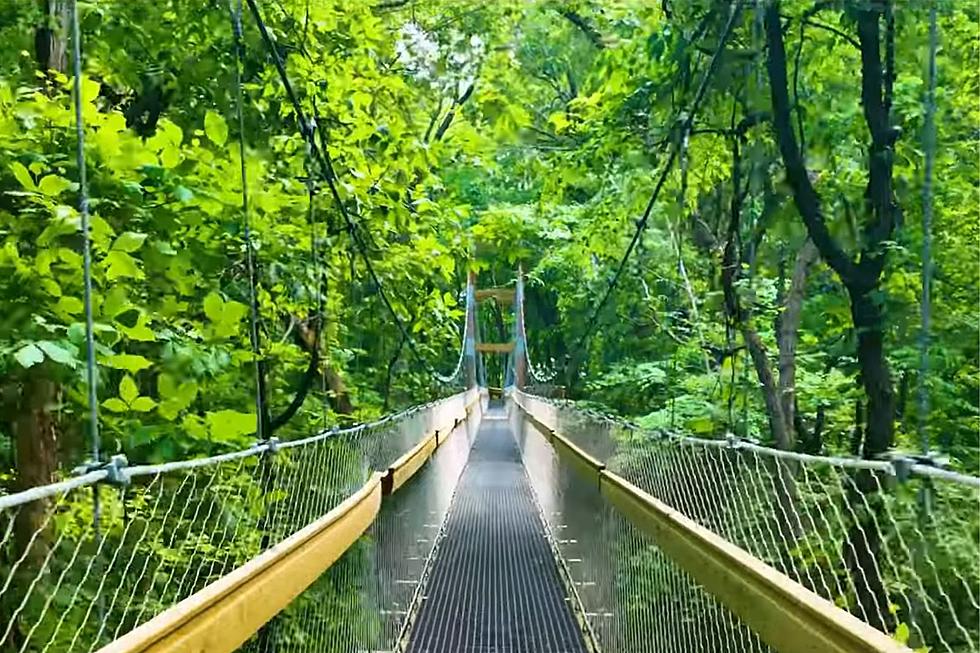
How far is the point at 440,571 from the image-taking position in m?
4.28

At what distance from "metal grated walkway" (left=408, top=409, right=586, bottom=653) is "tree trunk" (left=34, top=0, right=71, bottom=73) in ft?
6.62

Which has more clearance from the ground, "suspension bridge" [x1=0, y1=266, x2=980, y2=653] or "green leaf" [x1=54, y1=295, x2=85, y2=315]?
"green leaf" [x1=54, y1=295, x2=85, y2=315]

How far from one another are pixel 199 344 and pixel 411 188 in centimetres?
165

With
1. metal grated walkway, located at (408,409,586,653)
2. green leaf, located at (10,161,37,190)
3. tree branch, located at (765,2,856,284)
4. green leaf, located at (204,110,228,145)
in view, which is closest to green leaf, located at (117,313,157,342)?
green leaf, located at (10,161,37,190)

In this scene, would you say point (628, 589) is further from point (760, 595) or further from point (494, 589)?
point (494, 589)

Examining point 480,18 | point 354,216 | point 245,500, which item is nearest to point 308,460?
point 245,500

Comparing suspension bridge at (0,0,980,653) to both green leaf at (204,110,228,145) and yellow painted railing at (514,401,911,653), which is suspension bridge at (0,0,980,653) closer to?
yellow painted railing at (514,401,911,653)

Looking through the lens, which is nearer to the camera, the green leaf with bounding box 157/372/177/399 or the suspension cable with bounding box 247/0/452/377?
the green leaf with bounding box 157/372/177/399

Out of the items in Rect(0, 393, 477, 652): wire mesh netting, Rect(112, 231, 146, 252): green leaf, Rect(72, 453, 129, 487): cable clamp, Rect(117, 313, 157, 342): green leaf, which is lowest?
Rect(0, 393, 477, 652): wire mesh netting

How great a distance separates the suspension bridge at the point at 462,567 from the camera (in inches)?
36.0

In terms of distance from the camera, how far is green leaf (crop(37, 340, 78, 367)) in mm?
1114

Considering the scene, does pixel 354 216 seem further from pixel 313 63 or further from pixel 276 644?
pixel 276 644

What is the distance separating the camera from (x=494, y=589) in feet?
12.8

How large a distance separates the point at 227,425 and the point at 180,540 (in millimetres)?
402
